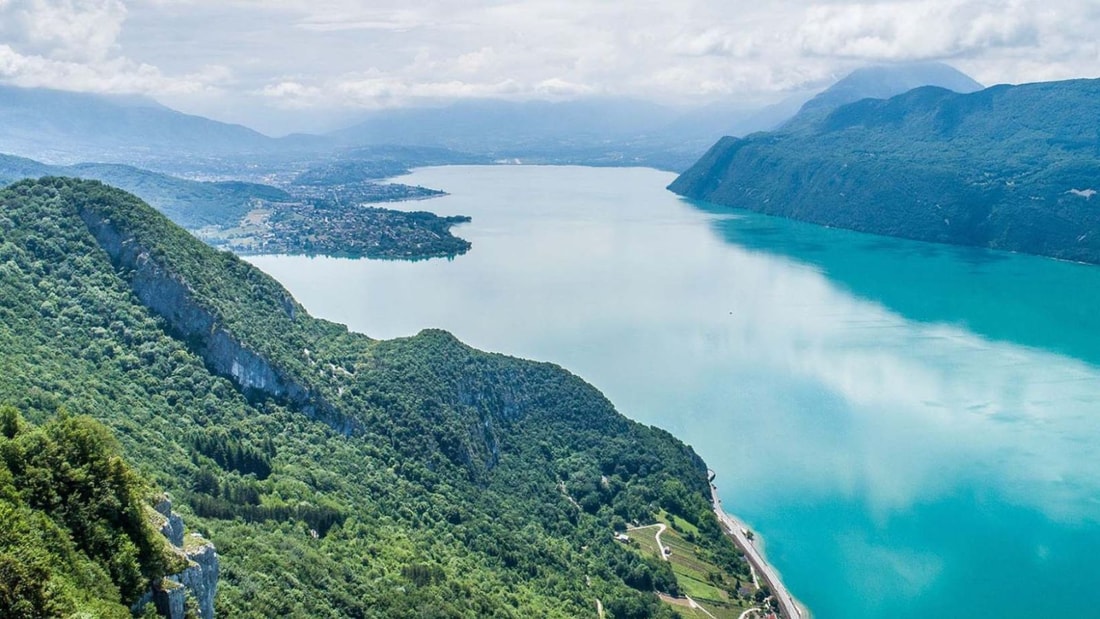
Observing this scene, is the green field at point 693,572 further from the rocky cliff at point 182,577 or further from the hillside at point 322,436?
the rocky cliff at point 182,577

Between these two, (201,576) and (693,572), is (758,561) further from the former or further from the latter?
(201,576)

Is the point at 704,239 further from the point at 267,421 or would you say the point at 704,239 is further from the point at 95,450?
the point at 95,450

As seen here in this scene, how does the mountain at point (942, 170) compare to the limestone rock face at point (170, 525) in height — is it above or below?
above

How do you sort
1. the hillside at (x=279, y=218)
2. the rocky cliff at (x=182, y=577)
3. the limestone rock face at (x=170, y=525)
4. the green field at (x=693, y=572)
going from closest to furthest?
the rocky cliff at (x=182, y=577), the limestone rock face at (x=170, y=525), the green field at (x=693, y=572), the hillside at (x=279, y=218)

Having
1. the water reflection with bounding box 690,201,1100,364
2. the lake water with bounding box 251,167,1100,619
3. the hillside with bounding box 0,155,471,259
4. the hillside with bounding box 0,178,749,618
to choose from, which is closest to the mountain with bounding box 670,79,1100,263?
the water reflection with bounding box 690,201,1100,364

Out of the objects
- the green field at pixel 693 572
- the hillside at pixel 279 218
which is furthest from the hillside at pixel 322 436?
the hillside at pixel 279 218

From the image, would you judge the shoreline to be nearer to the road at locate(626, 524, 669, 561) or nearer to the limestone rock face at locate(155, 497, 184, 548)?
the road at locate(626, 524, 669, 561)

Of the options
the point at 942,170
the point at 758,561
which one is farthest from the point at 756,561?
the point at 942,170
